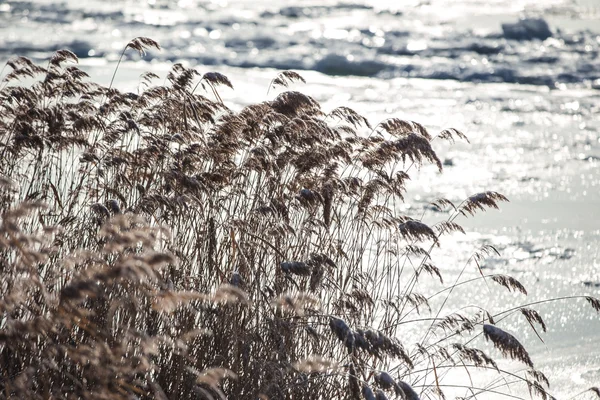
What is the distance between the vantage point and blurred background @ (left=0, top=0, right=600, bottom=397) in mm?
7477

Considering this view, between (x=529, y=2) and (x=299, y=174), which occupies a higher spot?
(x=529, y=2)

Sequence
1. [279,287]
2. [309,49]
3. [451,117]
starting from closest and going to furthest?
[279,287] < [451,117] < [309,49]

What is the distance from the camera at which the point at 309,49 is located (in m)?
21.5

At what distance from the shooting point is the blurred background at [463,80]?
748cm

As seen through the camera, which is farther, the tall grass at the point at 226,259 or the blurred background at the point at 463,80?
the blurred background at the point at 463,80

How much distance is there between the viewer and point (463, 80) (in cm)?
1816

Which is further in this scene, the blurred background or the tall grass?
the blurred background

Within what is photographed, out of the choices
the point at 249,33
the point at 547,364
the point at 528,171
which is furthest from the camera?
the point at 249,33

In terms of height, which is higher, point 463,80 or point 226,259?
point 463,80

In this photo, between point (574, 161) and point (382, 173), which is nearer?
point (382, 173)

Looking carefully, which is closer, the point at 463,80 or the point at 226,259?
the point at 226,259

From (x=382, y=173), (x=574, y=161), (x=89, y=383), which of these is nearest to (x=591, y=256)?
(x=574, y=161)

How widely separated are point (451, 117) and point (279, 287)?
10.4 m

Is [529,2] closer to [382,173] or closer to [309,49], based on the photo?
[309,49]
